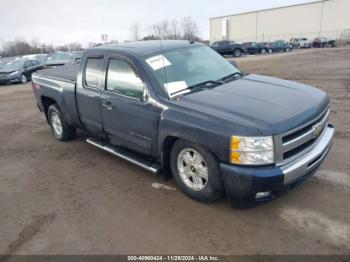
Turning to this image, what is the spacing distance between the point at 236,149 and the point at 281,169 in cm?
48

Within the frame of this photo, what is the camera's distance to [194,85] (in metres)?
3.88

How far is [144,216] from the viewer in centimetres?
346

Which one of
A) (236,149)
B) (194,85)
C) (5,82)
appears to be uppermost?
(194,85)

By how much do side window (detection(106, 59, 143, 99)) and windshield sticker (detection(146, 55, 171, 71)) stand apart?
240mm

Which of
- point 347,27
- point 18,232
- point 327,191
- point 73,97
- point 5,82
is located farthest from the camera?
point 347,27

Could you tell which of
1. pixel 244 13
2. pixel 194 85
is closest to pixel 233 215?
pixel 194 85

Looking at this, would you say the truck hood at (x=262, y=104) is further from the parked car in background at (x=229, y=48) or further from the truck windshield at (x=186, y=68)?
the parked car in background at (x=229, y=48)

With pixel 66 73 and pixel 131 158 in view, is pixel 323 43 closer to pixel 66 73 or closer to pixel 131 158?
pixel 66 73

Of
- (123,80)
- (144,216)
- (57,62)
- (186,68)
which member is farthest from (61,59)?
(144,216)

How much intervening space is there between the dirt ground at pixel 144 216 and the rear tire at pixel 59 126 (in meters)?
1.01

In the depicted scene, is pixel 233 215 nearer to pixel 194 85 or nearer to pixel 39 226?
pixel 194 85

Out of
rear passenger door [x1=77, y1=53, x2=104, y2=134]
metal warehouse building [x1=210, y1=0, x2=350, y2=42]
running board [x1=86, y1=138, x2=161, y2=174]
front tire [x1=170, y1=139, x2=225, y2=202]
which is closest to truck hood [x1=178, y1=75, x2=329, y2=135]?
front tire [x1=170, y1=139, x2=225, y2=202]

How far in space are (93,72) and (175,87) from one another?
164cm

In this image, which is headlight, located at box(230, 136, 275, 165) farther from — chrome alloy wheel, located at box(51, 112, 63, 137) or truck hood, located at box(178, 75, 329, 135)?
chrome alloy wheel, located at box(51, 112, 63, 137)
